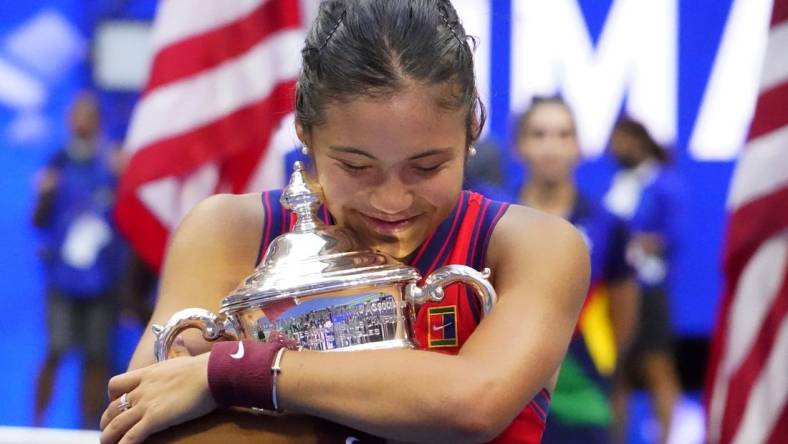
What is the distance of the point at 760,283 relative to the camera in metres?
3.54

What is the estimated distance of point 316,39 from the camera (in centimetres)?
155

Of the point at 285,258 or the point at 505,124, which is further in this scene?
the point at 505,124

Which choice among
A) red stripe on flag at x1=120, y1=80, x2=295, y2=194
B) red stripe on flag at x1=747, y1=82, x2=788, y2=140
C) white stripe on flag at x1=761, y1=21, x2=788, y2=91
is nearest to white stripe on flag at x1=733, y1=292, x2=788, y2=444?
red stripe on flag at x1=747, y1=82, x2=788, y2=140

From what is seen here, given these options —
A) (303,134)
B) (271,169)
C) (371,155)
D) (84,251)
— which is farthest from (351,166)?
(84,251)

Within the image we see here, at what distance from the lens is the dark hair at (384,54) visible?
1453 mm

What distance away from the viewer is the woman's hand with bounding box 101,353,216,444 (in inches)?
51.1

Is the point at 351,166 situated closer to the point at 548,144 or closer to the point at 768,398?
the point at 768,398

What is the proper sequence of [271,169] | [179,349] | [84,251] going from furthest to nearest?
[84,251] < [271,169] < [179,349]

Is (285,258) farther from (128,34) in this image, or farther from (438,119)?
(128,34)

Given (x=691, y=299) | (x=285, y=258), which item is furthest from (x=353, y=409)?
(x=691, y=299)

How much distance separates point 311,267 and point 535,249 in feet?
1.06

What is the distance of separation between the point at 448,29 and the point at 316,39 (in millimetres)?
175

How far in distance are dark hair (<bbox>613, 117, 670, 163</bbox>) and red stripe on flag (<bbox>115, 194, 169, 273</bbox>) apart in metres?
1.79

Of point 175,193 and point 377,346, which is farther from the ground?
point 377,346
